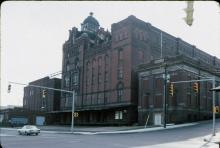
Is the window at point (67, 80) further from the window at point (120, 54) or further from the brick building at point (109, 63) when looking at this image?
the window at point (120, 54)

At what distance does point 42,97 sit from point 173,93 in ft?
171

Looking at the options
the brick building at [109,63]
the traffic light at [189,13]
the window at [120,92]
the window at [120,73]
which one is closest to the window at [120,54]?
the brick building at [109,63]

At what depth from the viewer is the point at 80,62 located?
257ft

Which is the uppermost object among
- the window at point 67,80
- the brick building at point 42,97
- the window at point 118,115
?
the window at point 67,80

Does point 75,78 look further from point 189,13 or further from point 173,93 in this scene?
point 189,13

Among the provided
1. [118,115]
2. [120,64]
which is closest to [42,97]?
[120,64]

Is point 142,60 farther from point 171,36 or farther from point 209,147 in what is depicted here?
point 209,147

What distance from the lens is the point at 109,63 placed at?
68875mm

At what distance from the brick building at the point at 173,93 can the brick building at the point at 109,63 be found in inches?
148

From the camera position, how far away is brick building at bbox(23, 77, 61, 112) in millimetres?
92669

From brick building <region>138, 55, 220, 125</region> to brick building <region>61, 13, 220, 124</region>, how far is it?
12.3 ft

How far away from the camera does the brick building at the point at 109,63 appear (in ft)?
206

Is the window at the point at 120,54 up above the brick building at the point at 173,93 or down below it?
above

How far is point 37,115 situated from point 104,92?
1310 inches
